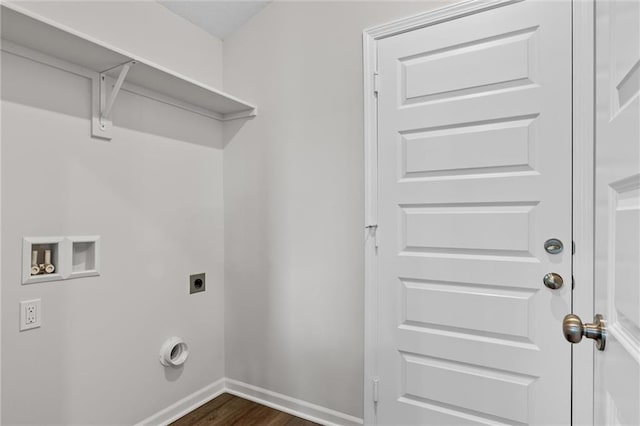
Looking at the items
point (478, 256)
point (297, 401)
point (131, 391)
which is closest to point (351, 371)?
point (297, 401)

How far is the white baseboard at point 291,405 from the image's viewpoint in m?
1.96

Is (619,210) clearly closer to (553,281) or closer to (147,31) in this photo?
(553,281)

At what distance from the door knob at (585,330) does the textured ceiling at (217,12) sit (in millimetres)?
2293

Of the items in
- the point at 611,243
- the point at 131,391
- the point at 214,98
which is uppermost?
the point at 214,98

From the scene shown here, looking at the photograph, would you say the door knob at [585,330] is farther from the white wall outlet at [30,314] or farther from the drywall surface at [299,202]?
the white wall outlet at [30,314]

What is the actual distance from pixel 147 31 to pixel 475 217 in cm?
197

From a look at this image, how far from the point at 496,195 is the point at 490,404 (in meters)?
0.91

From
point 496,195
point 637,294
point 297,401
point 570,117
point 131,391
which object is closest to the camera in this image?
point 637,294

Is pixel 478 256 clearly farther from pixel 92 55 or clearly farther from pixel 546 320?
pixel 92 55

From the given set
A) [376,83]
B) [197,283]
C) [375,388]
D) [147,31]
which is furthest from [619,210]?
[147,31]

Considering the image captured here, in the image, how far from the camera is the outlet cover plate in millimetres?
2207

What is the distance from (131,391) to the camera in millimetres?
1855

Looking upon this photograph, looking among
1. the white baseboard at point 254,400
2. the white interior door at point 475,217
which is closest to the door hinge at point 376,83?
the white interior door at point 475,217

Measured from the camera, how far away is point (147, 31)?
77.7 inches
